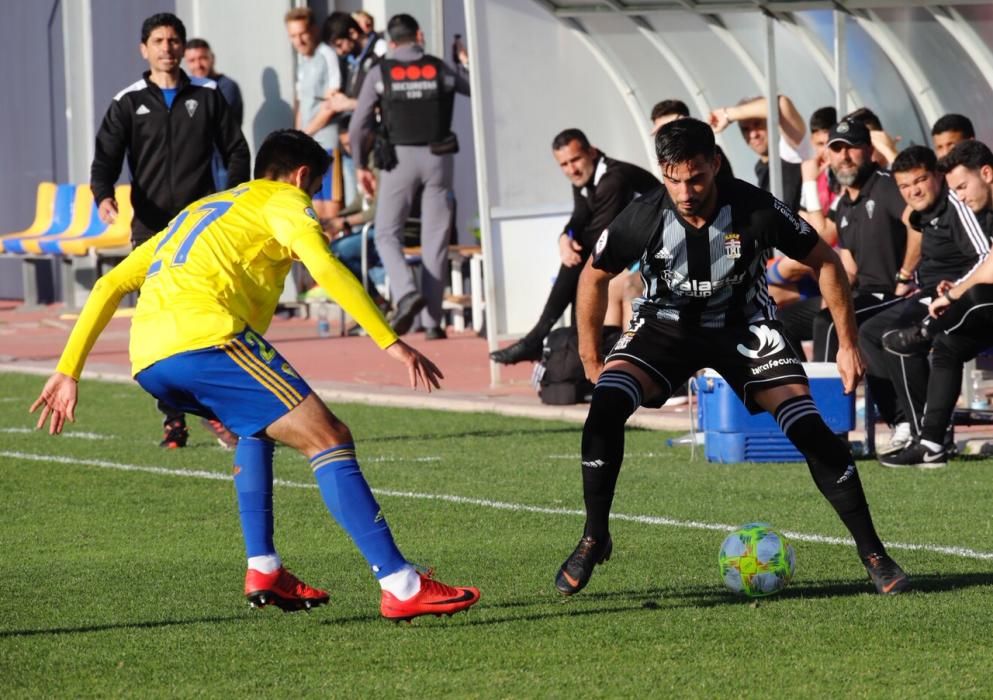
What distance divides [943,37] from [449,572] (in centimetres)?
833

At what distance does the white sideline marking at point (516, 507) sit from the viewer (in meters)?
7.74

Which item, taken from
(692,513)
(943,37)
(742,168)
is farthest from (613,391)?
(742,168)

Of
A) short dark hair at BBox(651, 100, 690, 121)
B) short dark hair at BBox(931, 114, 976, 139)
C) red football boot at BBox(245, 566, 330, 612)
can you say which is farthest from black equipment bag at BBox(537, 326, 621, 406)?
red football boot at BBox(245, 566, 330, 612)

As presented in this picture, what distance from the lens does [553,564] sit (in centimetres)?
753

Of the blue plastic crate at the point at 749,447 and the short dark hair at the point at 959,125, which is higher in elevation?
the short dark hair at the point at 959,125

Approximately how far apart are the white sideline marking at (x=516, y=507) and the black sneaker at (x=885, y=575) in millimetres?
876

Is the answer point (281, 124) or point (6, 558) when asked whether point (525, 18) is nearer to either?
point (281, 124)

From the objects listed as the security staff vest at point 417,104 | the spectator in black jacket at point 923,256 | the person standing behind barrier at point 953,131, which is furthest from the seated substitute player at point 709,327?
the security staff vest at point 417,104

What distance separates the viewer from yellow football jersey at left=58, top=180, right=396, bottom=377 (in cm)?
640

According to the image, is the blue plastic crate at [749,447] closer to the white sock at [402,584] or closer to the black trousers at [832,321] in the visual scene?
the black trousers at [832,321]

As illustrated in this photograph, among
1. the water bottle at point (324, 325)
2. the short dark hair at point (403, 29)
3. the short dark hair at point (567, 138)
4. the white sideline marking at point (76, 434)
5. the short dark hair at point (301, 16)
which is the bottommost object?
the white sideline marking at point (76, 434)

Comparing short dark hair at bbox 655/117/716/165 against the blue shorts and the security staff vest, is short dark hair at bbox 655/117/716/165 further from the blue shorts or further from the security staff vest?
the security staff vest

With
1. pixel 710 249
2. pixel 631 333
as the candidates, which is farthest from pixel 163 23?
pixel 710 249

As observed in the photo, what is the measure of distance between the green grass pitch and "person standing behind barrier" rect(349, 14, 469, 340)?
644 centimetres
